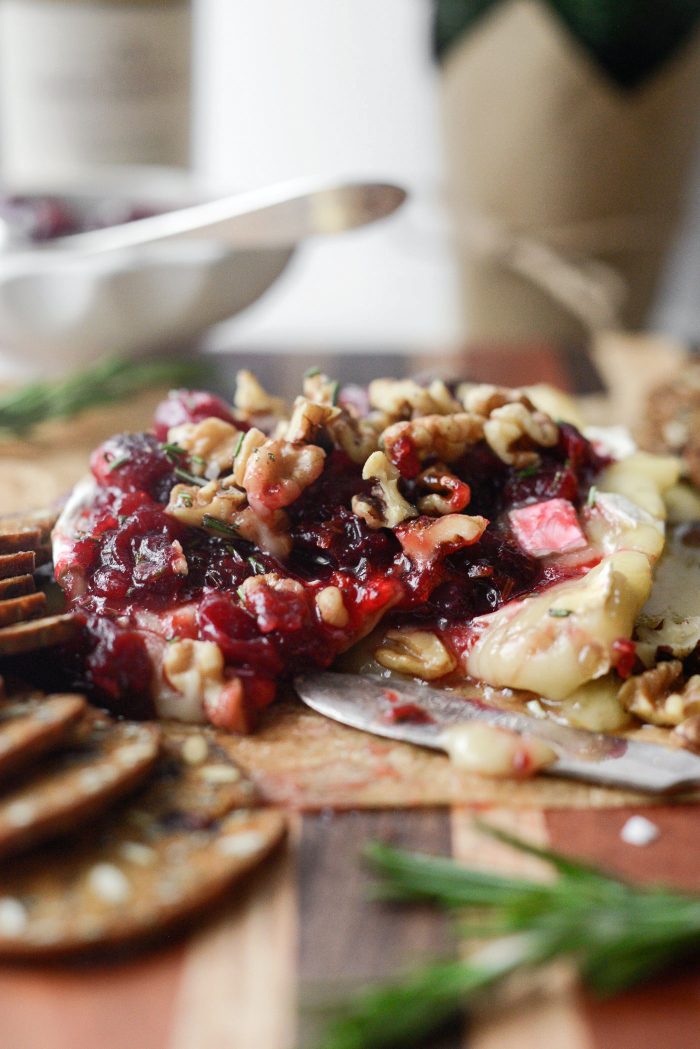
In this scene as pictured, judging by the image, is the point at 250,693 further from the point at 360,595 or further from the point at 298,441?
the point at 298,441

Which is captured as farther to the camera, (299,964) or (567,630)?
(567,630)

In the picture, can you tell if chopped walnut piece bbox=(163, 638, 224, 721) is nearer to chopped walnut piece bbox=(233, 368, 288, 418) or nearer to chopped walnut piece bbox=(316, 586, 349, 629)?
chopped walnut piece bbox=(316, 586, 349, 629)

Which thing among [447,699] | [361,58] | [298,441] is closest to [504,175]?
[361,58]

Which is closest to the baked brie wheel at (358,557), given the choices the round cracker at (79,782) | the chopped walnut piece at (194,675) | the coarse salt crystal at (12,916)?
the chopped walnut piece at (194,675)

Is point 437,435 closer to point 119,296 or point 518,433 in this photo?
point 518,433

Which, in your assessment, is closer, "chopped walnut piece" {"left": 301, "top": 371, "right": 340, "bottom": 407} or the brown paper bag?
"chopped walnut piece" {"left": 301, "top": 371, "right": 340, "bottom": 407}

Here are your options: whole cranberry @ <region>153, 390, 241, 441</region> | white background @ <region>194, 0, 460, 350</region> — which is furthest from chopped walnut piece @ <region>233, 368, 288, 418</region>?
white background @ <region>194, 0, 460, 350</region>

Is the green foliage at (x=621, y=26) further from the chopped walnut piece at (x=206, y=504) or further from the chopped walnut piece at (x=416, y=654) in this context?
the chopped walnut piece at (x=416, y=654)
